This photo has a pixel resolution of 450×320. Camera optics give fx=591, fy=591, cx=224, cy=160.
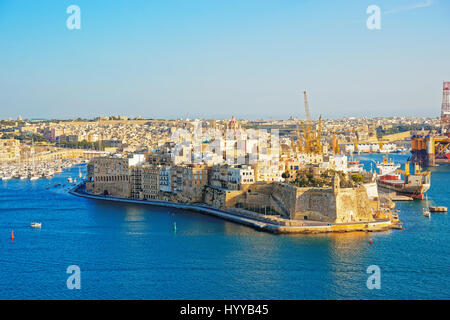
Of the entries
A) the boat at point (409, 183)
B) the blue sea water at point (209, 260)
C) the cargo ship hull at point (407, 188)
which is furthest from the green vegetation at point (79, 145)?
the blue sea water at point (209, 260)

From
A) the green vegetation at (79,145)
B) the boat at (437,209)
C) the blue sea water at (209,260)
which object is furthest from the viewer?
the green vegetation at (79,145)

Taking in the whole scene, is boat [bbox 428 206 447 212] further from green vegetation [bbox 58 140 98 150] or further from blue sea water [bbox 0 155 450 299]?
green vegetation [bbox 58 140 98 150]

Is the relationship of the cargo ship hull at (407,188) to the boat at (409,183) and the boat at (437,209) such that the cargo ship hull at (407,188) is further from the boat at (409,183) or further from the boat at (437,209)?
the boat at (437,209)

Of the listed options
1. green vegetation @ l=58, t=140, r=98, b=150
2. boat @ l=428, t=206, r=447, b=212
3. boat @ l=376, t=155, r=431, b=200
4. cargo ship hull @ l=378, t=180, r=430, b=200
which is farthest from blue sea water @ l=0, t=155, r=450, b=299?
green vegetation @ l=58, t=140, r=98, b=150

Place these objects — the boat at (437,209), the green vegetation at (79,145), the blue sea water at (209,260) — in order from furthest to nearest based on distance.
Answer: the green vegetation at (79,145) < the boat at (437,209) < the blue sea water at (209,260)

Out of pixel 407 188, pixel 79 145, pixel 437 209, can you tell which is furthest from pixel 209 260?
pixel 79 145

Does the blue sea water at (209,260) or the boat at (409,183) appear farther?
the boat at (409,183)

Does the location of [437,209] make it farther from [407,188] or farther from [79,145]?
[79,145]
